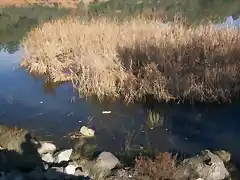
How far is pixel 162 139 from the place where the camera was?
6887 mm

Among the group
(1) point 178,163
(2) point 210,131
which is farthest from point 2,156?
(2) point 210,131

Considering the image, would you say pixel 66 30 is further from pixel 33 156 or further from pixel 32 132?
pixel 33 156

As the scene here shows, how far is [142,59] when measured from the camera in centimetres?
968

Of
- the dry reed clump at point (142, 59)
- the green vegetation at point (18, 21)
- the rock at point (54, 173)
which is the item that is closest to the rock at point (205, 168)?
the rock at point (54, 173)

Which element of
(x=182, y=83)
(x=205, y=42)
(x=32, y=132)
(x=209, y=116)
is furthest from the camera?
(x=205, y=42)


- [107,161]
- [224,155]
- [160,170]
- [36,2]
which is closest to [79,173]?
[107,161]

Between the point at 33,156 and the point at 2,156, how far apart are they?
434 millimetres

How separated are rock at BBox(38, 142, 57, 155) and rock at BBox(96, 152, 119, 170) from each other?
89 centimetres

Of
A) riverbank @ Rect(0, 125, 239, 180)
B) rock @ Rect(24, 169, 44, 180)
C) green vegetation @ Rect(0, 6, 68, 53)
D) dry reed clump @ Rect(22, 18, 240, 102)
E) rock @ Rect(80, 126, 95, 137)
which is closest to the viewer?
riverbank @ Rect(0, 125, 239, 180)

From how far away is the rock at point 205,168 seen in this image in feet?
17.6

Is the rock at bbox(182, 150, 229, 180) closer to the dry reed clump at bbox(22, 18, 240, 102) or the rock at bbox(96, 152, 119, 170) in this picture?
the rock at bbox(96, 152, 119, 170)

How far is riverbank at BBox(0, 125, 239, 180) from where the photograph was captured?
5.07 metres

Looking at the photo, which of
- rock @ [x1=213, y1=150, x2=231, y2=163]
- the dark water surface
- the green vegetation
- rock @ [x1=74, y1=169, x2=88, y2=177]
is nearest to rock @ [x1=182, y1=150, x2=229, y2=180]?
rock @ [x1=213, y1=150, x2=231, y2=163]

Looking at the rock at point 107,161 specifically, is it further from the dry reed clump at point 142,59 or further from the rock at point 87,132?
the dry reed clump at point 142,59
